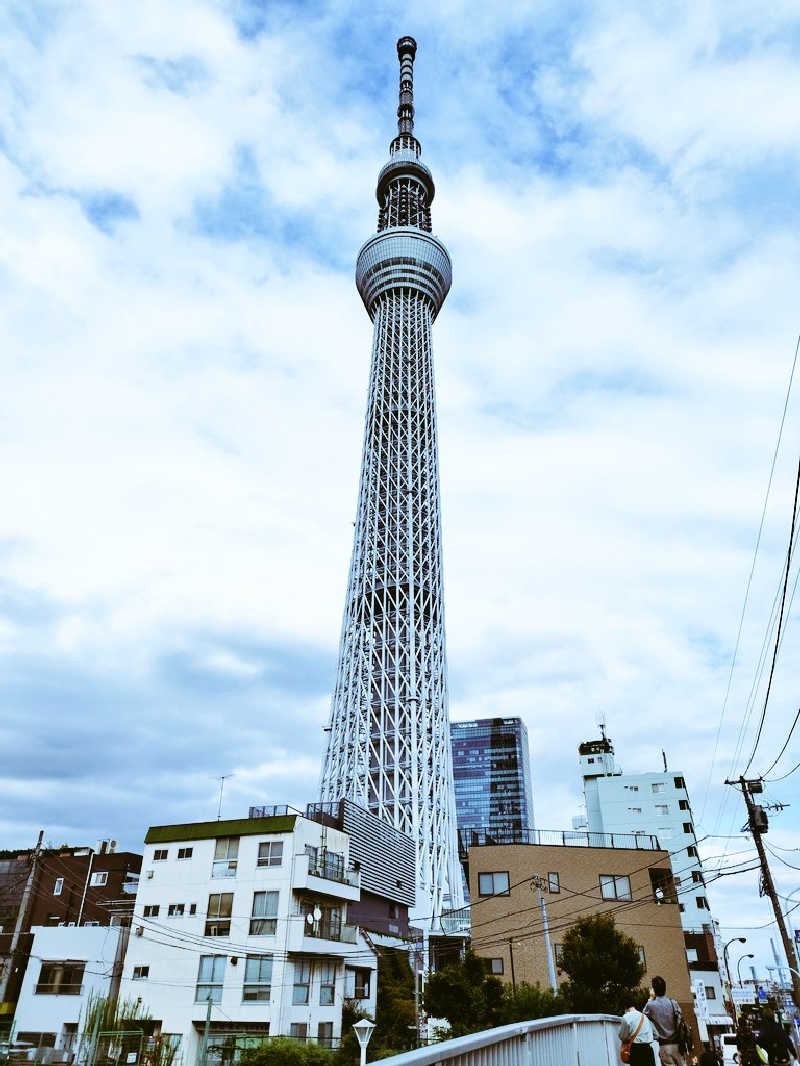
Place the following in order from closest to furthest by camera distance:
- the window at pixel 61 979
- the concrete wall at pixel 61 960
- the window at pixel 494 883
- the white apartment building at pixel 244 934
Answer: the white apartment building at pixel 244 934 < the concrete wall at pixel 61 960 < the window at pixel 61 979 < the window at pixel 494 883

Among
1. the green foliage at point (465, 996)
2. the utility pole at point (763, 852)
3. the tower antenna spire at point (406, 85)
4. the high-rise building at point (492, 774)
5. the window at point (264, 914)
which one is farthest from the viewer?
the high-rise building at point (492, 774)

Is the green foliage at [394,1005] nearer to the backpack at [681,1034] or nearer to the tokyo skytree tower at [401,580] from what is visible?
the tokyo skytree tower at [401,580]

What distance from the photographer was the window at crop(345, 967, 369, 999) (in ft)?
106

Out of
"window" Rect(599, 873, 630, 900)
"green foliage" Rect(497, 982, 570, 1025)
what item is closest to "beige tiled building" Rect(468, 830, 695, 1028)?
"window" Rect(599, 873, 630, 900)

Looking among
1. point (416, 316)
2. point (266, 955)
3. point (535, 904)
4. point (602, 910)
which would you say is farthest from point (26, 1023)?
point (416, 316)

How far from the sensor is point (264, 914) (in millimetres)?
29266

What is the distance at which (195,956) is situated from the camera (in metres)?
29.6

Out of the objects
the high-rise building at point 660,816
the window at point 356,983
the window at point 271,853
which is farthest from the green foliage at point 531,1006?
the high-rise building at point 660,816

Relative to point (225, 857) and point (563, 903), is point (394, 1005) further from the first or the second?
point (225, 857)

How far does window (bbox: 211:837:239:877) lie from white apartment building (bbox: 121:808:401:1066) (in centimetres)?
5

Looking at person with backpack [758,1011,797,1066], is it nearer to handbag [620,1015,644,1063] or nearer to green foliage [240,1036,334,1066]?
handbag [620,1015,644,1063]

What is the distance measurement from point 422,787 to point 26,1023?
105 feet

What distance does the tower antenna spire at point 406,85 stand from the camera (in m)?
91.5

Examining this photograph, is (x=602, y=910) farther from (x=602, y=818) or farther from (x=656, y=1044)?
(x=602, y=818)
